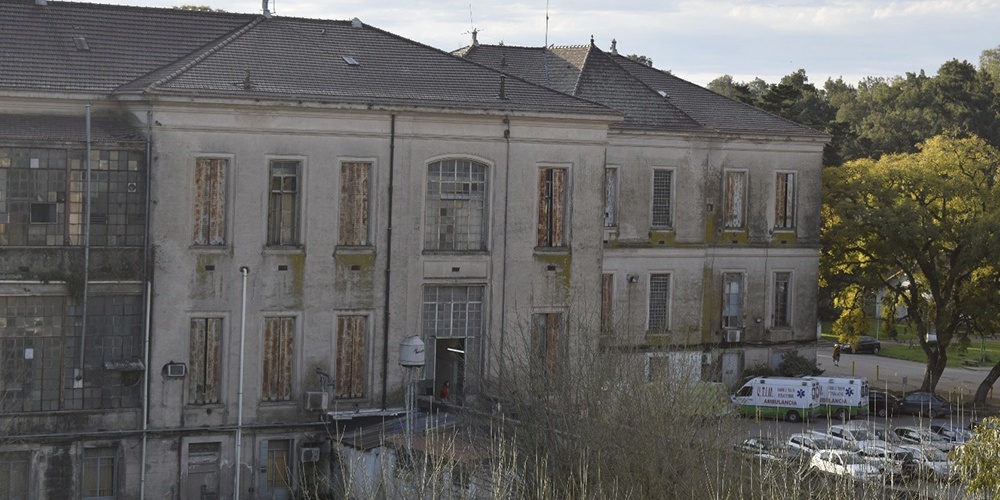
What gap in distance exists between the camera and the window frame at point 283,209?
126ft

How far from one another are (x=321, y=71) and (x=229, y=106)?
12.0 feet

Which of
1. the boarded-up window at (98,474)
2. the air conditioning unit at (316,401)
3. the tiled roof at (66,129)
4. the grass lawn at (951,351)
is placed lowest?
the boarded-up window at (98,474)

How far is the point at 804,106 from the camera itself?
94.1m

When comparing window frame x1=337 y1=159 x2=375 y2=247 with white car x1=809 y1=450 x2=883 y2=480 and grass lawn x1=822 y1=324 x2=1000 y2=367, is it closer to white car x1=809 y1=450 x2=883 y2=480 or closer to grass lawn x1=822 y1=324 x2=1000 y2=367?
white car x1=809 y1=450 x2=883 y2=480

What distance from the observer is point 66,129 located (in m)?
36.0

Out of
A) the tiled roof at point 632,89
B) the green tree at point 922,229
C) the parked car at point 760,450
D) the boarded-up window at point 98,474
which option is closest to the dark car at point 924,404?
the green tree at point 922,229

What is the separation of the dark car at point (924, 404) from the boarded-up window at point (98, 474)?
90.2 ft

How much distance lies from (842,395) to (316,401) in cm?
1953

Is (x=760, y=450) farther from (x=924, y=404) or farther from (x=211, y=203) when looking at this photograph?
(x=924, y=404)

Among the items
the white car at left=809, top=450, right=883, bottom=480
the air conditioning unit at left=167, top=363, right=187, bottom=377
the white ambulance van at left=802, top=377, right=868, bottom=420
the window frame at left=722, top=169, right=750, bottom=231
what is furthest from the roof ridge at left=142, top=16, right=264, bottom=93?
the white ambulance van at left=802, top=377, right=868, bottom=420

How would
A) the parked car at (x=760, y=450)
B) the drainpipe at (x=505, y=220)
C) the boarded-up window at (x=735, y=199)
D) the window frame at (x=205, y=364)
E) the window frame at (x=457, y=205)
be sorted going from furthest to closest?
the boarded-up window at (x=735, y=199) → the drainpipe at (x=505, y=220) → the window frame at (x=457, y=205) → the window frame at (x=205, y=364) → the parked car at (x=760, y=450)

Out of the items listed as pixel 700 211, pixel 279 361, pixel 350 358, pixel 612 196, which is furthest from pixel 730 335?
pixel 279 361

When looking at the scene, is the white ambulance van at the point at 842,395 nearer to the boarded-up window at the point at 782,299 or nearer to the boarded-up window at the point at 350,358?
the boarded-up window at the point at 782,299

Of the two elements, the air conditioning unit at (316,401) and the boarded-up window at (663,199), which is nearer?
the air conditioning unit at (316,401)
